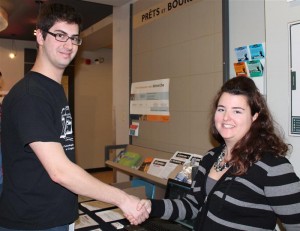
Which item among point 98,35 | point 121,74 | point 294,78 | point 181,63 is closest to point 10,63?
point 98,35

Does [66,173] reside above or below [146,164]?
above

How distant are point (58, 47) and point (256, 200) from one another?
1.00 metres

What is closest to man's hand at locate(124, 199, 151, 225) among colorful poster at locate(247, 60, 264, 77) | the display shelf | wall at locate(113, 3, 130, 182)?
the display shelf

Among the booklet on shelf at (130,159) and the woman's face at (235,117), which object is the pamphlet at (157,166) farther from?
the woman's face at (235,117)

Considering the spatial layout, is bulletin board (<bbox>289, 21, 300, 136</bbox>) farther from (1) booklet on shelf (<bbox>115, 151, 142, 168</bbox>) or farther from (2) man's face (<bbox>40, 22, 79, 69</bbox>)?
(1) booklet on shelf (<bbox>115, 151, 142, 168</bbox>)

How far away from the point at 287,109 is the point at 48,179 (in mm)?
1104

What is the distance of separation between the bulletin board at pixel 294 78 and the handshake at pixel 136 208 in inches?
30.4

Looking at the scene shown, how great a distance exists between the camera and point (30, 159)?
1.13m

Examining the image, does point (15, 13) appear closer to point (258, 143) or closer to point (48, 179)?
point (48, 179)

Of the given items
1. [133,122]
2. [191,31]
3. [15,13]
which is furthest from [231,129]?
[15,13]

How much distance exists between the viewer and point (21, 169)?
1139 mm

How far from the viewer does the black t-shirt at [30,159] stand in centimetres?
108

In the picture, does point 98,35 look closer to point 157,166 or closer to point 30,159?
point 157,166

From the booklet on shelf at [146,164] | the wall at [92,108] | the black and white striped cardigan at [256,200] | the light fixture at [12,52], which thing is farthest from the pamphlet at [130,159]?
the light fixture at [12,52]
